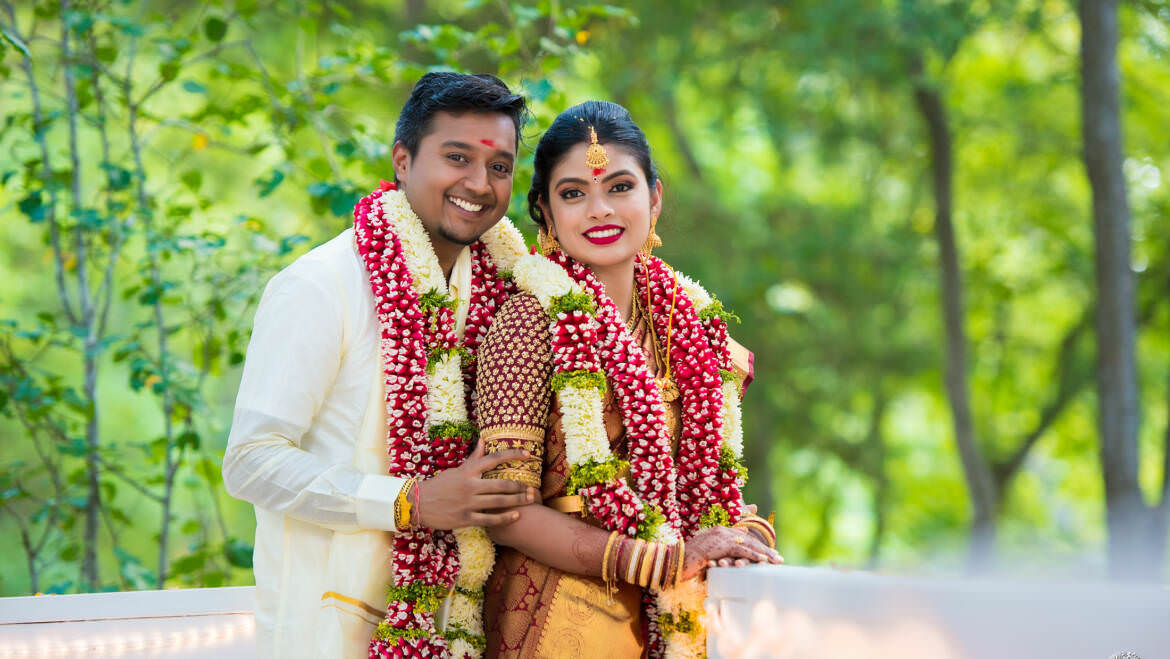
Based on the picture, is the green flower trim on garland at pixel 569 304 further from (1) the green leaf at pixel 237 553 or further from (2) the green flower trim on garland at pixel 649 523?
(1) the green leaf at pixel 237 553

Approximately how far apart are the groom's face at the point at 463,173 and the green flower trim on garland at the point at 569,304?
0.52 m

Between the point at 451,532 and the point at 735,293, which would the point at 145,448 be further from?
the point at 735,293

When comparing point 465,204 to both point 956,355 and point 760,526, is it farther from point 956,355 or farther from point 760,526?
point 956,355

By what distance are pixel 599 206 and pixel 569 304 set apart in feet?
0.88

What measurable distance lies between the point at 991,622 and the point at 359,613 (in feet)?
5.34

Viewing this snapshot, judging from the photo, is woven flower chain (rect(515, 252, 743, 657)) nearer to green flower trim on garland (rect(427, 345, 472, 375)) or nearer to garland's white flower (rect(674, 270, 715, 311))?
garland's white flower (rect(674, 270, 715, 311))

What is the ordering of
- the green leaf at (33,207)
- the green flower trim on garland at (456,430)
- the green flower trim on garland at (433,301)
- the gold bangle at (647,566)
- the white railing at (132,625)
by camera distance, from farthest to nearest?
the green leaf at (33,207), the white railing at (132,625), the green flower trim on garland at (433,301), the green flower trim on garland at (456,430), the gold bangle at (647,566)

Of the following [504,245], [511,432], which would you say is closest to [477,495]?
[511,432]

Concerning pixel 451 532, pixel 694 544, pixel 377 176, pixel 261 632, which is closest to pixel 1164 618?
pixel 694 544

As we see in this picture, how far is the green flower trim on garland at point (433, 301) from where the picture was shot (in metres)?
2.97

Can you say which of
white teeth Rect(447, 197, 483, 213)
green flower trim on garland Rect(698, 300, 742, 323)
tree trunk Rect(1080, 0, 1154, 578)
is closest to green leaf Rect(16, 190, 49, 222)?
white teeth Rect(447, 197, 483, 213)

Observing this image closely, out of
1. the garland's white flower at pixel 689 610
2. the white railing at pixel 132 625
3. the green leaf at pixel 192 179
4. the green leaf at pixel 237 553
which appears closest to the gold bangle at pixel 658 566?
the garland's white flower at pixel 689 610

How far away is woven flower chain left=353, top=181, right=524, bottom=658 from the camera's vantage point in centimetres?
278

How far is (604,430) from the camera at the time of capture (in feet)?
8.66
